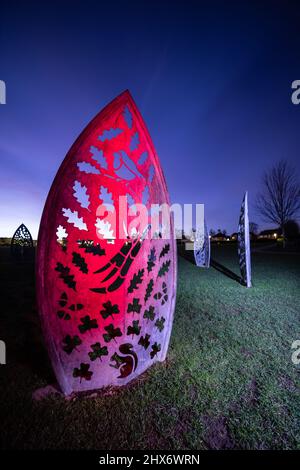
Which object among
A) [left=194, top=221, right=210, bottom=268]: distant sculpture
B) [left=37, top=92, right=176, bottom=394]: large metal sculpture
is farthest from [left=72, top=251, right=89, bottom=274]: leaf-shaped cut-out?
[left=194, top=221, right=210, bottom=268]: distant sculpture

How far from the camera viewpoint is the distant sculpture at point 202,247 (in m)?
13.0

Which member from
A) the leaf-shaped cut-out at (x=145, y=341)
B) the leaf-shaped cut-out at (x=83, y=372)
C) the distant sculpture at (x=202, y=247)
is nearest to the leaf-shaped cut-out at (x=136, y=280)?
the leaf-shaped cut-out at (x=145, y=341)

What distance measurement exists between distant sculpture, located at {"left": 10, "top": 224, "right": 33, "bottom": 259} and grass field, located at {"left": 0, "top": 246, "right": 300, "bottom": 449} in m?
11.5

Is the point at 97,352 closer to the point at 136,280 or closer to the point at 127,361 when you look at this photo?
the point at 127,361

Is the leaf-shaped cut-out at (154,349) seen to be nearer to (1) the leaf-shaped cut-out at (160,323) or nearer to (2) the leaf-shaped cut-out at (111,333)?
(1) the leaf-shaped cut-out at (160,323)

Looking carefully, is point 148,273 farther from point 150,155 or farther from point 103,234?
point 150,155

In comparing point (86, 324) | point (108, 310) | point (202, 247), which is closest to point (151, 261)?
point (108, 310)

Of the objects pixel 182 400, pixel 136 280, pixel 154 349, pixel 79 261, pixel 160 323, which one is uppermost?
pixel 79 261

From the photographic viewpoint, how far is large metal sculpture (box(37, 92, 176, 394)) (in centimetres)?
231

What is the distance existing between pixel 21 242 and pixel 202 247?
1096 centimetres

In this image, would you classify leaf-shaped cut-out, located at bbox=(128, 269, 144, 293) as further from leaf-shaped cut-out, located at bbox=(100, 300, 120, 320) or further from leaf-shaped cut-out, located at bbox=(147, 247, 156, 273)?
leaf-shaped cut-out, located at bbox=(100, 300, 120, 320)

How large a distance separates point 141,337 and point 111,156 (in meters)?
2.07

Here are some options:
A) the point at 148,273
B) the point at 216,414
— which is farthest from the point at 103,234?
the point at 216,414

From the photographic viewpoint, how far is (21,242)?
14.7m
